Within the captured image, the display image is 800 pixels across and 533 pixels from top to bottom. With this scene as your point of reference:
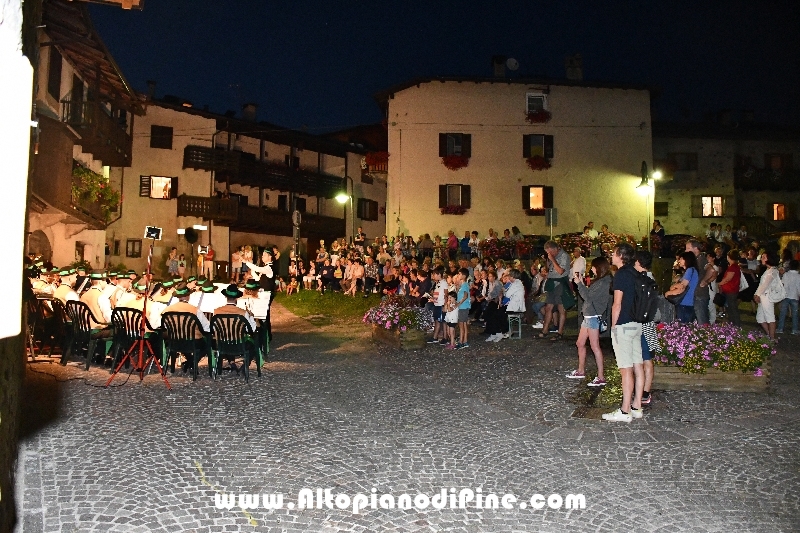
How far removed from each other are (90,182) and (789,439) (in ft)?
74.7

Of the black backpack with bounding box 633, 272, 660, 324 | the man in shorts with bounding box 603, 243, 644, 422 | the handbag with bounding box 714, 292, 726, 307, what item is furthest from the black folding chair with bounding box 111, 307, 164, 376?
the handbag with bounding box 714, 292, 726, 307

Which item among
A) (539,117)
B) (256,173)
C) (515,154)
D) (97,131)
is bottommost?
(97,131)

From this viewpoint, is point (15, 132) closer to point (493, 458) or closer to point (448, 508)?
point (448, 508)

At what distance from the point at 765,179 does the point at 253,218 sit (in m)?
30.5

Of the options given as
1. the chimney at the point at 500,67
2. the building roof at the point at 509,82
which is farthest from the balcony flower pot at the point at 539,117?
the chimney at the point at 500,67

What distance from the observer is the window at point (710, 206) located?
119 ft

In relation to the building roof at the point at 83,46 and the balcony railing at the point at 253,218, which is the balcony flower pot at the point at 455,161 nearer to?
the balcony railing at the point at 253,218

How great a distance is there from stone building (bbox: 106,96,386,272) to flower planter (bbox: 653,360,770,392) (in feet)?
89.8

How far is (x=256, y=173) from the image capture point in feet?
134

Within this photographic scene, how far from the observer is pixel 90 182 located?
22.7 metres

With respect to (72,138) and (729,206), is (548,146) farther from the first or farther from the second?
(72,138)

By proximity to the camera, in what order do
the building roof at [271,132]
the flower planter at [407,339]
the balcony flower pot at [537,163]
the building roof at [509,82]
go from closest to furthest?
1. the flower planter at [407,339]
2. the building roof at [509,82]
3. the balcony flower pot at [537,163]
4. the building roof at [271,132]

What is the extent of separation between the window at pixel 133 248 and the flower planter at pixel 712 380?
109 feet

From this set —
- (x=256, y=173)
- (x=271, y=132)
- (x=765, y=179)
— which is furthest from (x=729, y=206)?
(x=256, y=173)
